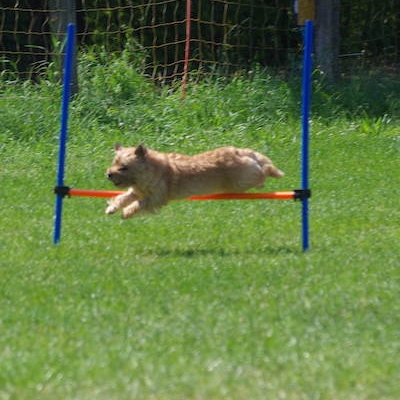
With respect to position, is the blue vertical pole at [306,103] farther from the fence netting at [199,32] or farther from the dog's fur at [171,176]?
the fence netting at [199,32]

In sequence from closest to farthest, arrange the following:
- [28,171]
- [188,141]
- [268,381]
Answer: [268,381]
[28,171]
[188,141]

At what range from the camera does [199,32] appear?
1600 centimetres

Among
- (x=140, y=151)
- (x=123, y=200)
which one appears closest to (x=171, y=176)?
(x=140, y=151)

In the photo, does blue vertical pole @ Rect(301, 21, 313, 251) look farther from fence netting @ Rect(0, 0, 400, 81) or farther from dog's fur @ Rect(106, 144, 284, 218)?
fence netting @ Rect(0, 0, 400, 81)

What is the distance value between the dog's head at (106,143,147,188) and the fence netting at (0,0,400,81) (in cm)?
733

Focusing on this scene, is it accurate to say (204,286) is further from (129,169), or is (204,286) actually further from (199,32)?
(199,32)

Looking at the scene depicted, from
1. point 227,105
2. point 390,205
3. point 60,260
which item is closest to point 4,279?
point 60,260

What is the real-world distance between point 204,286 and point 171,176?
57.0 inches

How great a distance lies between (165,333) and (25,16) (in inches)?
474

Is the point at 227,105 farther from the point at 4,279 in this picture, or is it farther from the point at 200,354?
the point at 200,354

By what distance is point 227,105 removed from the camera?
14055 millimetres

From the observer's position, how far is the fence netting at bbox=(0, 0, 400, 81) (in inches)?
640

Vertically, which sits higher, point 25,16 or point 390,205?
point 25,16

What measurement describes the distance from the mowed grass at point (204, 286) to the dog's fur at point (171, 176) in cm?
35
